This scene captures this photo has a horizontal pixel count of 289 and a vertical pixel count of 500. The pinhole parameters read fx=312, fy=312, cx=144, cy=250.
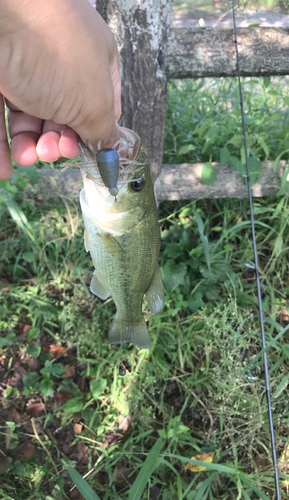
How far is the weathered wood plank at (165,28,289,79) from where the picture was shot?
228cm

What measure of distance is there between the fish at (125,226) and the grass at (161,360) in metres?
0.92

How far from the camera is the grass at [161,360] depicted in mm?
2236

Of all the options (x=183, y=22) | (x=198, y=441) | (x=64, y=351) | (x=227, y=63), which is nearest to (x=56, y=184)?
(x=64, y=351)

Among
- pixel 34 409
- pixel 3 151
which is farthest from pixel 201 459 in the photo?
pixel 3 151

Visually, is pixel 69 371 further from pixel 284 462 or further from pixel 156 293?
pixel 284 462

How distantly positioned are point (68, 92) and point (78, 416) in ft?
7.73

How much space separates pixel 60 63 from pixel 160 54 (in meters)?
1.49

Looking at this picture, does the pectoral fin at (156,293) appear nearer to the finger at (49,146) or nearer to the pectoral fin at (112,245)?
the pectoral fin at (112,245)

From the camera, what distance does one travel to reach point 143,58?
2195 millimetres

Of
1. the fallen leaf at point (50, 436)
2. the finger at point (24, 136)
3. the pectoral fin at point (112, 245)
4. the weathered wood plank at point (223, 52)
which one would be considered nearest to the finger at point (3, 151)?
the finger at point (24, 136)

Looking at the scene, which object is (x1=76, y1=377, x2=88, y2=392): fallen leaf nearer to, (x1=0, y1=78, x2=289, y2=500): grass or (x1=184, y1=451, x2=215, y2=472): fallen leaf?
(x1=0, y1=78, x2=289, y2=500): grass

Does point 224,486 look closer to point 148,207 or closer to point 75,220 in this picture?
point 148,207

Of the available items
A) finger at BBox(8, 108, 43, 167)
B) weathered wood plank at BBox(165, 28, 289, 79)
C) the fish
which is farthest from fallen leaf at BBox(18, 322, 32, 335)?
weathered wood plank at BBox(165, 28, 289, 79)

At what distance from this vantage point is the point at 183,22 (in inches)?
228
